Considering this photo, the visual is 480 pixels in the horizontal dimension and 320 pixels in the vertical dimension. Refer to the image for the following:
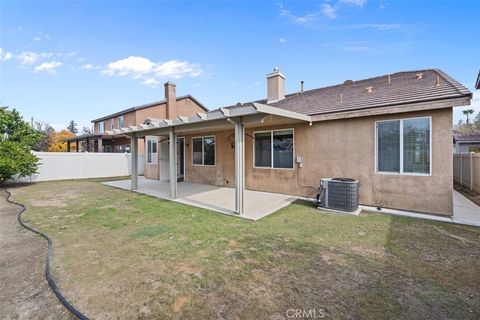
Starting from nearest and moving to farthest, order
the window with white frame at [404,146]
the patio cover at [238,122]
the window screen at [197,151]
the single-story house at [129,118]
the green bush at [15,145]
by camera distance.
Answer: the patio cover at [238,122] < the window with white frame at [404,146] < the green bush at [15,145] < the window screen at [197,151] < the single-story house at [129,118]

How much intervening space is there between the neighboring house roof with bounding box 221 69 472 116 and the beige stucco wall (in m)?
0.40

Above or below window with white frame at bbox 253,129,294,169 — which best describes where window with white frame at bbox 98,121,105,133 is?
above

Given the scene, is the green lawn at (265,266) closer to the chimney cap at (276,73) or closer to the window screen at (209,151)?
the window screen at (209,151)

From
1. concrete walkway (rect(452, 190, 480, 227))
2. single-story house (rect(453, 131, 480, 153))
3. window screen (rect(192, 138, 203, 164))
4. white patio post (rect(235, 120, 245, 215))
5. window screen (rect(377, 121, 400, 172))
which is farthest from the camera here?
single-story house (rect(453, 131, 480, 153))

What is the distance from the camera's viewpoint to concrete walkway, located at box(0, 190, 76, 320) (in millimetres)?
2340

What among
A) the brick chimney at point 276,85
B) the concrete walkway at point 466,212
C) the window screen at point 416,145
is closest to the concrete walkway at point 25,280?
the window screen at point 416,145

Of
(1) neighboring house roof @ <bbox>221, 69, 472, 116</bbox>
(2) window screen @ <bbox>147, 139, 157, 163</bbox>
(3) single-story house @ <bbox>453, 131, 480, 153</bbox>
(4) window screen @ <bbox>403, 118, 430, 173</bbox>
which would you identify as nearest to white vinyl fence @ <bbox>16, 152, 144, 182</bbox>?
(2) window screen @ <bbox>147, 139, 157, 163</bbox>

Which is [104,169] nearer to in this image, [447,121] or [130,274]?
[130,274]

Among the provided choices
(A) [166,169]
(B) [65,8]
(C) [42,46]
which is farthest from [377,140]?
(C) [42,46]

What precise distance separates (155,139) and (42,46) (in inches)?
279

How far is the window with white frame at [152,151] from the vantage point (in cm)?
1410

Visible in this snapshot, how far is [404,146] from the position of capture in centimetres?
600

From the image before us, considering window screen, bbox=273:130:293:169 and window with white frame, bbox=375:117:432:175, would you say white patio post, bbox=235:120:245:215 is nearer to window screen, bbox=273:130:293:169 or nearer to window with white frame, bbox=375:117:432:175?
window screen, bbox=273:130:293:169

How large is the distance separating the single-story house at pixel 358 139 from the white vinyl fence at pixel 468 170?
15.1 ft
